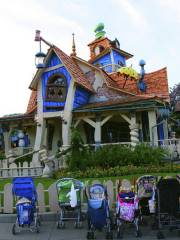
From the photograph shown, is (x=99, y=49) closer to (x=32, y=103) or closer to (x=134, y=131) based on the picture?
(x=32, y=103)

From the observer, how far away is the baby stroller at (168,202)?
7.21 m

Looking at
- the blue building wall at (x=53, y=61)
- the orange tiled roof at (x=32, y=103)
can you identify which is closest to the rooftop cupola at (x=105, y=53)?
the orange tiled roof at (x=32, y=103)

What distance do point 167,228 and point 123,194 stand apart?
1.16 m

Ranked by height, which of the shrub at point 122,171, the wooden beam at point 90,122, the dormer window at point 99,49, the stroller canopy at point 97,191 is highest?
the dormer window at point 99,49

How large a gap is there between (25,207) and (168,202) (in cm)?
295

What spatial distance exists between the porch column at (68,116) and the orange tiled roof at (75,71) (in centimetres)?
51

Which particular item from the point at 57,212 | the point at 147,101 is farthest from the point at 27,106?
the point at 57,212

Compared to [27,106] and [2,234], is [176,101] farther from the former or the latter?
[2,234]

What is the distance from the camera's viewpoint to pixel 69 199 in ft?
26.7

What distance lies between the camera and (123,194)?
297 inches

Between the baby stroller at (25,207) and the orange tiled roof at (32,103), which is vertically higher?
the orange tiled roof at (32,103)

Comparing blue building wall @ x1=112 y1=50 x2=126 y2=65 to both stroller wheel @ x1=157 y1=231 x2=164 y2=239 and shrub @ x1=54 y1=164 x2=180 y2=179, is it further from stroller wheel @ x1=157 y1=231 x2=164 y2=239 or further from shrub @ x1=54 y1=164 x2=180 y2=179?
stroller wheel @ x1=157 y1=231 x2=164 y2=239

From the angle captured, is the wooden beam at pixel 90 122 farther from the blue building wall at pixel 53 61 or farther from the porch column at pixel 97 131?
the blue building wall at pixel 53 61

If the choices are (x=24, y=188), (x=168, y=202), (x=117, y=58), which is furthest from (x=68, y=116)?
(x=168, y=202)
